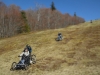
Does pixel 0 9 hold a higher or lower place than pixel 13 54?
higher

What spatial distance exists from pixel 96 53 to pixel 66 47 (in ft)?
21.4

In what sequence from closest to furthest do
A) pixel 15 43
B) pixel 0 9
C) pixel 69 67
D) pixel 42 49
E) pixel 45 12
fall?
pixel 69 67
pixel 42 49
pixel 15 43
pixel 0 9
pixel 45 12

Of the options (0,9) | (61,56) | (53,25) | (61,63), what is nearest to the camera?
(61,63)

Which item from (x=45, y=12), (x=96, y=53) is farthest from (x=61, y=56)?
(x=45, y=12)

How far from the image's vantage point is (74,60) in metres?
24.6

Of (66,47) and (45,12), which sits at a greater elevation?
(45,12)

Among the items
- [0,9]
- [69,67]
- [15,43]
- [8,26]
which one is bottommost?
[69,67]

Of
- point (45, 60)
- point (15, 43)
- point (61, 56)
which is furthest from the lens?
point (15, 43)

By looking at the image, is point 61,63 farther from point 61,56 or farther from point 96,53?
point 96,53

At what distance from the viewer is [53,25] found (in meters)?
110

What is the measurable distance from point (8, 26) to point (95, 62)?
59.8 meters

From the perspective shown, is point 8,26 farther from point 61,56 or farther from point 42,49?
point 61,56

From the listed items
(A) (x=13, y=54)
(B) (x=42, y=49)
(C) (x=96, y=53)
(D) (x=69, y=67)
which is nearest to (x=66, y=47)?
(B) (x=42, y=49)

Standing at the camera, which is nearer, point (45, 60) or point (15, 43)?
point (45, 60)
